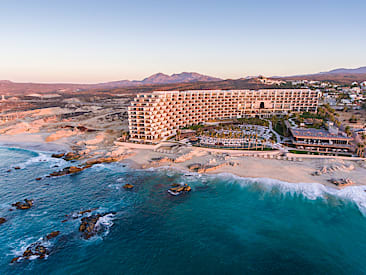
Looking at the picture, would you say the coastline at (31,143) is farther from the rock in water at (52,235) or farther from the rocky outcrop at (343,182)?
the rocky outcrop at (343,182)

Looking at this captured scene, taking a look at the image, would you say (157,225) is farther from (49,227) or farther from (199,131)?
(199,131)

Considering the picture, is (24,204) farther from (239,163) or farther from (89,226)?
(239,163)

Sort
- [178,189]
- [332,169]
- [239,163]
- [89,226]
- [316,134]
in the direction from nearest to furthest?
[89,226] → [178,189] → [332,169] → [239,163] → [316,134]

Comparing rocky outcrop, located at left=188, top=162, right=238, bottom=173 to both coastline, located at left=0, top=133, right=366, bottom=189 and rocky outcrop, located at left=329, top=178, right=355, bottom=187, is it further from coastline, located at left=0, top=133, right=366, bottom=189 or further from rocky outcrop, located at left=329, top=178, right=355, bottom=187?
rocky outcrop, located at left=329, top=178, right=355, bottom=187

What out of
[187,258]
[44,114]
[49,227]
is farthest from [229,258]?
[44,114]

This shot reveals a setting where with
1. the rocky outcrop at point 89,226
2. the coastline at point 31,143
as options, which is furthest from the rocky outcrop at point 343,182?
the coastline at point 31,143

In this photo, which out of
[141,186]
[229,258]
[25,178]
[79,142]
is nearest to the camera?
[229,258]

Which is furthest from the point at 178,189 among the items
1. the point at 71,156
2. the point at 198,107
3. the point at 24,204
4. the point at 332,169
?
the point at 198,107

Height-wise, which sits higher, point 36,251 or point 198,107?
point 198,107
